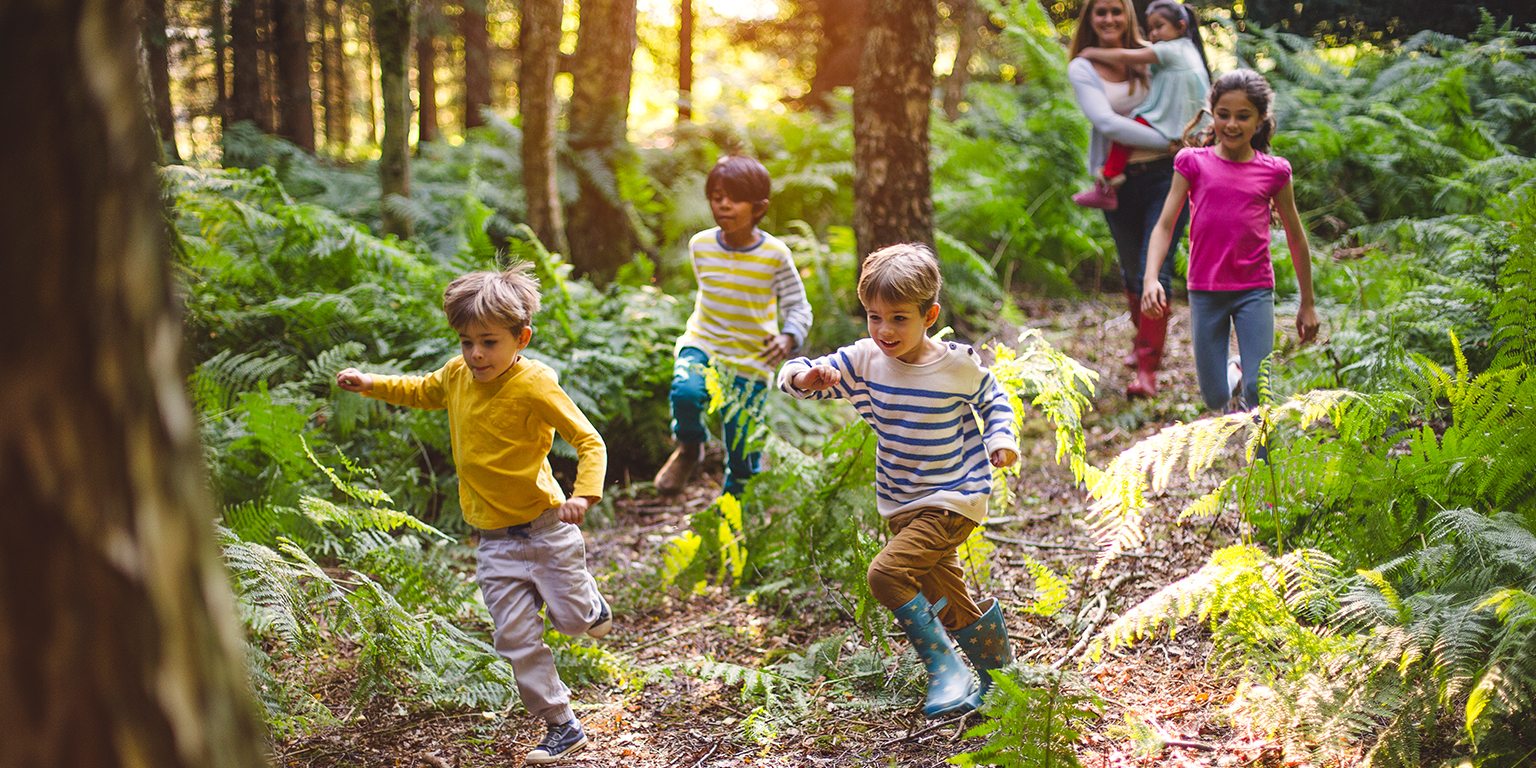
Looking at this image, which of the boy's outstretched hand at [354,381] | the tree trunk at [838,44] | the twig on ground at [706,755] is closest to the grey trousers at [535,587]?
the twig on ground at [706,755]

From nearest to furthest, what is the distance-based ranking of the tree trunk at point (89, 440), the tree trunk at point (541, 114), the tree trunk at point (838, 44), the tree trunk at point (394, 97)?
1. the tree trunk at point (89, 440)
2. the tree trunk at point (394, 97)
3. the tree trunk at point (541, 114)
4. the tree trunk at point (838, 44)

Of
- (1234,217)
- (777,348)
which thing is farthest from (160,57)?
(1234,217)

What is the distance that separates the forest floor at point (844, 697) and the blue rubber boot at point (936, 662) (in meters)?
0.07

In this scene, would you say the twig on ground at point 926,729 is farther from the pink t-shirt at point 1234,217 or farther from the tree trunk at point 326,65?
the tree trunk at point 326,65

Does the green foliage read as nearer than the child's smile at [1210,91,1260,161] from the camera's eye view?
Yes

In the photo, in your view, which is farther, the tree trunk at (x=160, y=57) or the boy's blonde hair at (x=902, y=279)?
the tree trunk at (x=160, y=57)

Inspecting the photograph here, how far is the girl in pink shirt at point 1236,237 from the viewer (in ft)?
17.0

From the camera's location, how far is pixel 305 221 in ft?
23.3

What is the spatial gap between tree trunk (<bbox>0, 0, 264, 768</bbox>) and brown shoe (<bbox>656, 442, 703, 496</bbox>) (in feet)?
15.4

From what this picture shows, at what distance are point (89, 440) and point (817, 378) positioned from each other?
257cm

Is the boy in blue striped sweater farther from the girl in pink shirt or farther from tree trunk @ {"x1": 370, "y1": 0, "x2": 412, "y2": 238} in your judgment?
tree trunk @ {"x1": 370, "y1": 0, "x2": 412, "y2": 238}

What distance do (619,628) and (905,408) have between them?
198cm

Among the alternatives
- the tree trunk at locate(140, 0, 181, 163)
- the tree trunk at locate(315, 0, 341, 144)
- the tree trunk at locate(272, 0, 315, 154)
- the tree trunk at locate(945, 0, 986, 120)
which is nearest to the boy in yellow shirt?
the tree trunk at locate(140, 0, 181, 163)

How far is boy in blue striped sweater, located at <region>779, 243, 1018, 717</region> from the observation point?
357 cm
